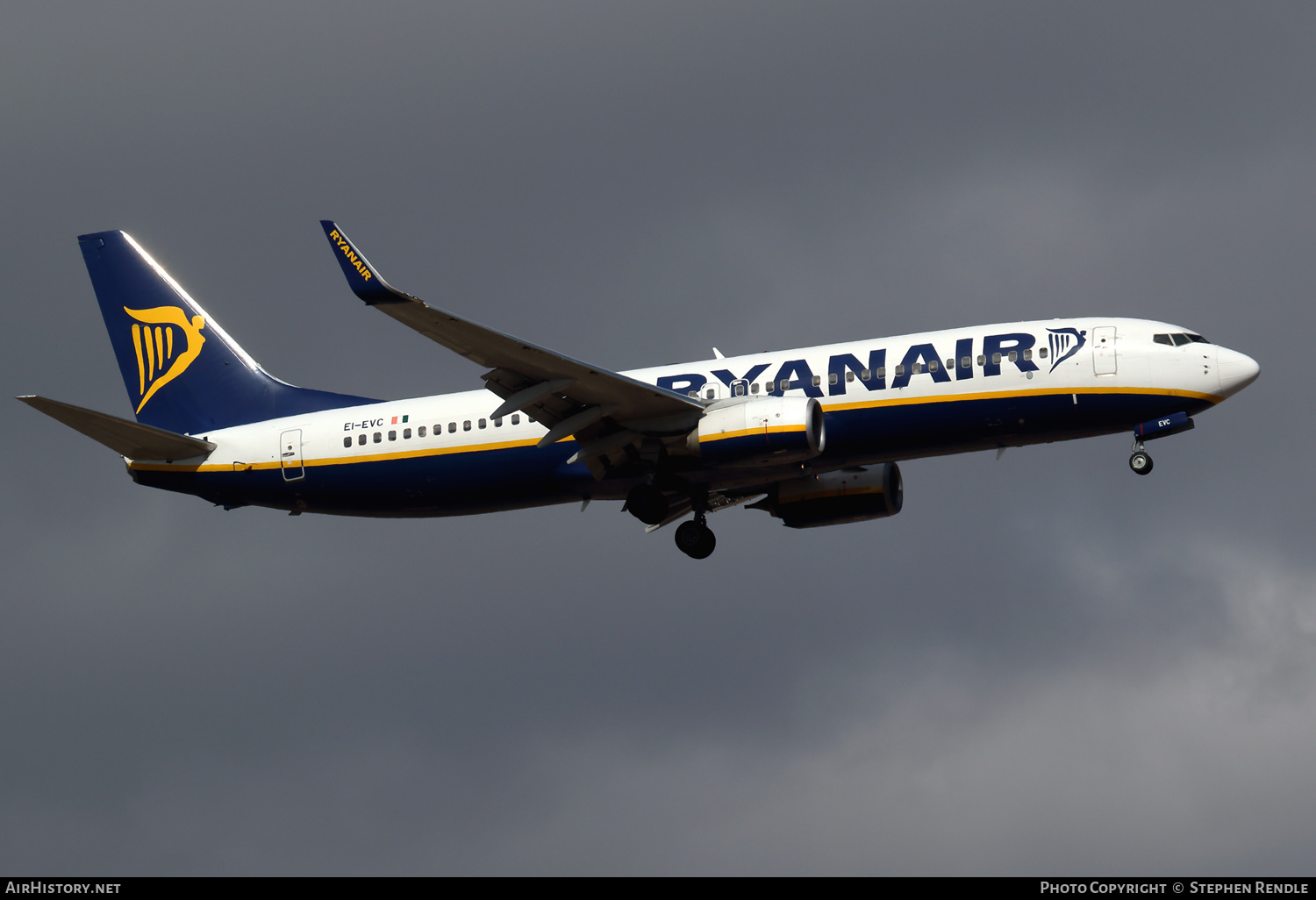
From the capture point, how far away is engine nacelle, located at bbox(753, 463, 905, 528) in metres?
48.2

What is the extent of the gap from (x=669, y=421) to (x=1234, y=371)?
1521 centimetres

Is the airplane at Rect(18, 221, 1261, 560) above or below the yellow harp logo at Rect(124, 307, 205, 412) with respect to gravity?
below

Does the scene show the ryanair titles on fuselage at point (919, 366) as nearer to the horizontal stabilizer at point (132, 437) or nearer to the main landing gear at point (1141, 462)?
the main landing gear at point (1141, 462)

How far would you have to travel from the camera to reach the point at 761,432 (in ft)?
134

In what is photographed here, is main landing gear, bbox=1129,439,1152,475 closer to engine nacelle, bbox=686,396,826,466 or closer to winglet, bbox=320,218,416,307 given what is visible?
engine nacelle, bbox=686,396,826,466

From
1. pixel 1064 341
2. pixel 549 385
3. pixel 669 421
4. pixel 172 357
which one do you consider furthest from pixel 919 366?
pixel 172 357

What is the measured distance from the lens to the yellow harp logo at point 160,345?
51.2 meters

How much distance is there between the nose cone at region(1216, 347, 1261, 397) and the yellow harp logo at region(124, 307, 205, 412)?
3192 centimetres

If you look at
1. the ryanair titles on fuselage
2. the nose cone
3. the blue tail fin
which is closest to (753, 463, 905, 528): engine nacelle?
the ryanair titles on fuselage

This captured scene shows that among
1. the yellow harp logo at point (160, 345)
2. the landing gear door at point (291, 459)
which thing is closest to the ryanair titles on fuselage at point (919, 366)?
the landing gear door at point (291, 459)

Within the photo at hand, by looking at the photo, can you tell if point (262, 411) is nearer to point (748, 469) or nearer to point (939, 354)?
point (748, 469)

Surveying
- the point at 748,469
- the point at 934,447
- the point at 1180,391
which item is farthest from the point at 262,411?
the point at 1180,391

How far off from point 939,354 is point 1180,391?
6.45 m
